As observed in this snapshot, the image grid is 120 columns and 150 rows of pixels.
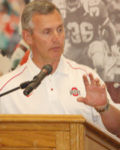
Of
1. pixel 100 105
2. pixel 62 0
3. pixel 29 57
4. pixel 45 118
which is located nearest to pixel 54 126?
pixel 45 118

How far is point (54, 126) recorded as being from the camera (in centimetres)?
156

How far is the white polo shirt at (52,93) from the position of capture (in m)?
2.65

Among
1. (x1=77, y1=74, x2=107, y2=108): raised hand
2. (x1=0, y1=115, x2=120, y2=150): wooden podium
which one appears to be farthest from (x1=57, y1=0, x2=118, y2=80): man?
(x1=0, y1=115, x2=120, y2=150): wooden podium

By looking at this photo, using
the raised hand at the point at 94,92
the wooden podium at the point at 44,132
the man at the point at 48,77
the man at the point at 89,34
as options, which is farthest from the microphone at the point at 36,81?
the man at the point at 89,34

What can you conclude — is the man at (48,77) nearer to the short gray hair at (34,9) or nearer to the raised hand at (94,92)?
the short gray hair at (34,9)

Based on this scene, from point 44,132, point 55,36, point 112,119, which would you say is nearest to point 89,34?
point 55,36

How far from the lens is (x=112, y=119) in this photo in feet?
8.36

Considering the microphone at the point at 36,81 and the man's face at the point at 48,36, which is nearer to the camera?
the microphone at the point at 36,81

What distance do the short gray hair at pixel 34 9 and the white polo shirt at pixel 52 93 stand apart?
11.0 inches

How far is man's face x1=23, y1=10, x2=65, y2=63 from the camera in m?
2.71

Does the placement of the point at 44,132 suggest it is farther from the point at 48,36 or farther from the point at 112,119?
the point at 48,36

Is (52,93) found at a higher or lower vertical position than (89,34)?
lower

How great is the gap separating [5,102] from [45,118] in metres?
1.18

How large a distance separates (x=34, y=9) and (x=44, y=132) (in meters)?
1.44
